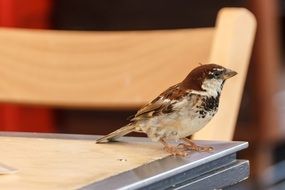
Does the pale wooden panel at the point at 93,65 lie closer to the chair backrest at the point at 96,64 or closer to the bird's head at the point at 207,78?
the chair backrest at the point at 96,64

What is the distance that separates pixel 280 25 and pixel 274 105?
24 cm

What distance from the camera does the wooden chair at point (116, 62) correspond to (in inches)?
33.6

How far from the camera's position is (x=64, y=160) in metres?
0.59

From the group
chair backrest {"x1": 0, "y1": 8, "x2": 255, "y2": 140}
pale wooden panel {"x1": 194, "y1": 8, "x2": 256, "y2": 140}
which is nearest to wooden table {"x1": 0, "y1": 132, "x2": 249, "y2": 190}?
pale wooden panel {"x1": 194, "y1": 8, "x2": 256, "y2": 140}

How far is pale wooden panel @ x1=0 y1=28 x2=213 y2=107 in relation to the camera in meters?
0.98

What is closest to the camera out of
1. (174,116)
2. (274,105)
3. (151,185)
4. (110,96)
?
(151,185)

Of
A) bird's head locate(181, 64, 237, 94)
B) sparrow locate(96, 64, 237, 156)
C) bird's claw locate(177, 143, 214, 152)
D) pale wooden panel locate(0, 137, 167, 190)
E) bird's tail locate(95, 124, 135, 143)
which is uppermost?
bird's head locate(181, 64, 237, 94)

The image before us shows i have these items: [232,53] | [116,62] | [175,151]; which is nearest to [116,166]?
[175,151]

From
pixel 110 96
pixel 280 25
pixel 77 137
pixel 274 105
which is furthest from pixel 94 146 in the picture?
pixel 280 25

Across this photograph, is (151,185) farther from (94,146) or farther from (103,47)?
(103,47)

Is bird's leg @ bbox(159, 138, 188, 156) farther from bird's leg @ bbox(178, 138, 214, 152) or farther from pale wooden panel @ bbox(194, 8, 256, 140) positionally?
pale wooden panel @ bbox(194, 8, 256, 140)

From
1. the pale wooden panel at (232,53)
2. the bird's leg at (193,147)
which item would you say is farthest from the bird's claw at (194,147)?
the pale wooden panel at (232,53)

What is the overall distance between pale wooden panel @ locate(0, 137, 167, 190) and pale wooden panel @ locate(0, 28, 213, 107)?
1.00ft

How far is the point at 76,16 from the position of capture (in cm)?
190
